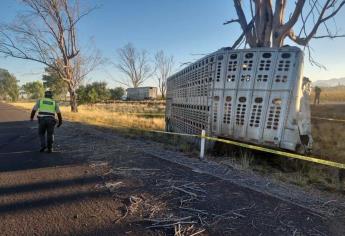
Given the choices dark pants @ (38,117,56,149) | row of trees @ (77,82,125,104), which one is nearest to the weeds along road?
dark pants @ (38,117,56,149)

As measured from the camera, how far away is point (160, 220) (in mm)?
3705

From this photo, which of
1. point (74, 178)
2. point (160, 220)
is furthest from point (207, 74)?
point (160, 220)

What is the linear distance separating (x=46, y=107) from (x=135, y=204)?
5.16m

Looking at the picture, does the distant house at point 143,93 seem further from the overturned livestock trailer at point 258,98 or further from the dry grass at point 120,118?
the overturned livestock trailer at point 258,98

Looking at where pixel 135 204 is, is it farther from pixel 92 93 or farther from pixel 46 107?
pixel 92 93

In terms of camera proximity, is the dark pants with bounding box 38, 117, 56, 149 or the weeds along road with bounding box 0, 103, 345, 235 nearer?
the weeds along road with bounding box 0, 103, 345, 235

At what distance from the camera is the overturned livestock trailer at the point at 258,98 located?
23.0ft

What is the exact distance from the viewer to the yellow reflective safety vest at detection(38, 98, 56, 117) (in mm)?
7969

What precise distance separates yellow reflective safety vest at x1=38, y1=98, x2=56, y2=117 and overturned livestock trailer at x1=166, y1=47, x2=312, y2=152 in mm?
4550

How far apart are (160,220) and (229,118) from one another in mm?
4748

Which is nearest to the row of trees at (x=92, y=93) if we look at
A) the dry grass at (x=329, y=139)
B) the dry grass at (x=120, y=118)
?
the dry grass at (x=120, y=118)

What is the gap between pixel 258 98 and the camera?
7.38 metres

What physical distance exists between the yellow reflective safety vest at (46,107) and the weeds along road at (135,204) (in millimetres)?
1695

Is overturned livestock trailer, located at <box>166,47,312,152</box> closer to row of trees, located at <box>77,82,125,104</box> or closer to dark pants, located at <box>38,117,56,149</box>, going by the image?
dark pants, located at <box>38,117,56,149</box>
